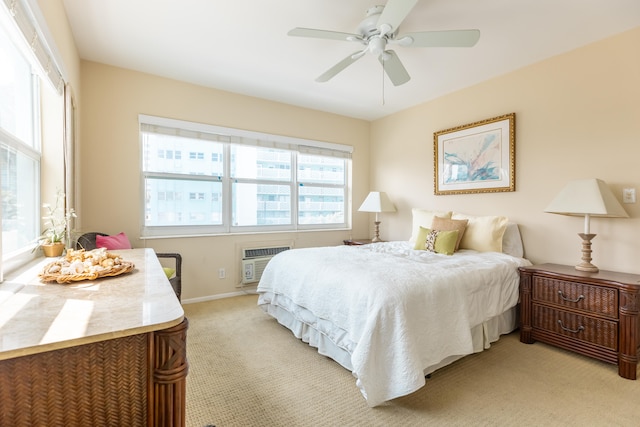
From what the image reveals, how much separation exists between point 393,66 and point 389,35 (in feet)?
0.89

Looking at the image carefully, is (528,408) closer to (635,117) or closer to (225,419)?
(225,419)

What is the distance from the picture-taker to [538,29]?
94.7 inches

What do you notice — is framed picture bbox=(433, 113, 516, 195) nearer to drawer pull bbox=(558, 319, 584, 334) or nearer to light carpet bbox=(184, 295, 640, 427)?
drawer pull bbox=(558, 319, 584, 334)

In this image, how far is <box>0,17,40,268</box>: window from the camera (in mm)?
1666

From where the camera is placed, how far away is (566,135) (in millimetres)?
2799

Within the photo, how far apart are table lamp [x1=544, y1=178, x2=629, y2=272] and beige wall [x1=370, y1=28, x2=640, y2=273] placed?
0.25 m

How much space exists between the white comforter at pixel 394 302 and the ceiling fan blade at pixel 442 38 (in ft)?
5.15

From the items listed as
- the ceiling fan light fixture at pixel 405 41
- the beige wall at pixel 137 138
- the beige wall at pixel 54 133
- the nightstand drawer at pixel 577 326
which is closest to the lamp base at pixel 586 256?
the nightstand drawer at pixel 577 326

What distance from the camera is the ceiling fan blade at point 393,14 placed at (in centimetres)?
172

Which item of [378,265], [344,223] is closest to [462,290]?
[378,265]

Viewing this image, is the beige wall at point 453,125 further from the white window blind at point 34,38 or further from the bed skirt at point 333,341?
the bed skirt at point 333,341

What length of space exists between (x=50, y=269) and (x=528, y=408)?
2.60 meters

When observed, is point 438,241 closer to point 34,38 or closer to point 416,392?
point 416,392

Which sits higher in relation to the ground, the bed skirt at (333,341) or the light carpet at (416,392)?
the bed skirt at (333,341)
